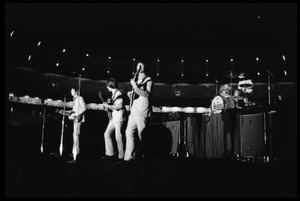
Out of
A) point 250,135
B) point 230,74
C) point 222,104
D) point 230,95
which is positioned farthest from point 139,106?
point 230,95

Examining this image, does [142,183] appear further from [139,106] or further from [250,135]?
[250,135]

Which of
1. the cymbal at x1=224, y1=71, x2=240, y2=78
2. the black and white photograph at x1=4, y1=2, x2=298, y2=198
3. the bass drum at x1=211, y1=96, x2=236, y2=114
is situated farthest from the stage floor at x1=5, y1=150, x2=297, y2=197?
the cymbal at x1=224, y1=71, x2=240, y2=78

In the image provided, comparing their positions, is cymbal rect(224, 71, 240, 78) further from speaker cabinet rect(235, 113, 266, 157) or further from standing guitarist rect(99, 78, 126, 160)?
standing guitarist rect(99, 78, 126, 160)

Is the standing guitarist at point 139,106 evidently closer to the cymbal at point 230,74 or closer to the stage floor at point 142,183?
the stage floor at point 142,183

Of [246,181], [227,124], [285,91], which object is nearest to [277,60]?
[285,91]

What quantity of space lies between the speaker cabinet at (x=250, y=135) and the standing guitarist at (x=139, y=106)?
8.75ft

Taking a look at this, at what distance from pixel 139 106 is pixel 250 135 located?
9.44 feet

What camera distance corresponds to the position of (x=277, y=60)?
43.3 ft

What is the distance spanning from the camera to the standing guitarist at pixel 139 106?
3883 mm

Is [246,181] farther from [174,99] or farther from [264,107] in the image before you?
[174,99]

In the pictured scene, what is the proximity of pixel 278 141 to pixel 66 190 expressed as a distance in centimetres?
382

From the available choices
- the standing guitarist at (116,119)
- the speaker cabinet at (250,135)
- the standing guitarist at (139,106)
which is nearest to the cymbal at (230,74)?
the speaker cabinet at (250,135)

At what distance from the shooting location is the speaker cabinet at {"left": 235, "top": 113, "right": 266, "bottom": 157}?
5.40 m

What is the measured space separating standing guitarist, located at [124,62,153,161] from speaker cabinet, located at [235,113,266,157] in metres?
2.67
